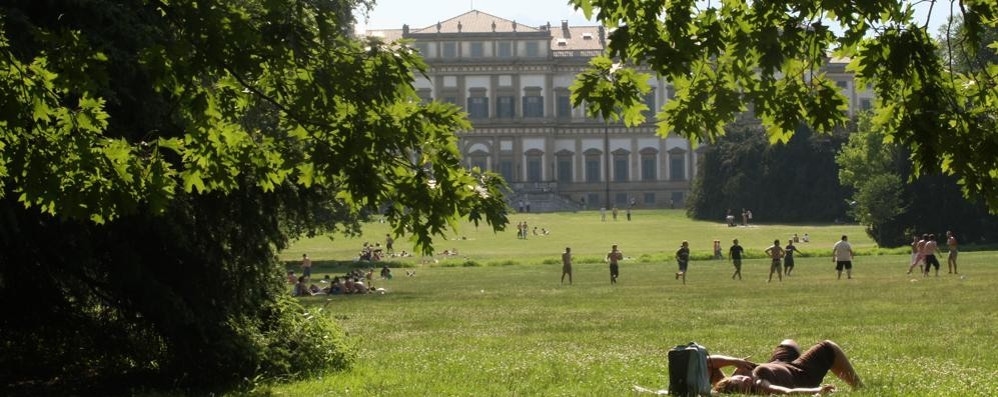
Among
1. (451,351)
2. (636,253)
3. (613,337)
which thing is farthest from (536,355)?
(636,253)

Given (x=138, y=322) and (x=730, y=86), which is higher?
(x=730, y=86)

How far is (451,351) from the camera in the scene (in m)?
15.6

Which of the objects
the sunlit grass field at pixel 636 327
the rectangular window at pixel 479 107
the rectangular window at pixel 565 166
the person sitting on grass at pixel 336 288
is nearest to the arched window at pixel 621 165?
the rectangular window at pixel 565 166

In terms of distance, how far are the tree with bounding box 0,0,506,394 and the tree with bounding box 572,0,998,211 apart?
146 centimetres

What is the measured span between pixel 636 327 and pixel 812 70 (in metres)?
9.66

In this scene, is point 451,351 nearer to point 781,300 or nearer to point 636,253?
point 781,300

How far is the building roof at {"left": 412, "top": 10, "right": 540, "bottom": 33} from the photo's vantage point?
113438 mm

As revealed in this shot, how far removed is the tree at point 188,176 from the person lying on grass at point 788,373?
208cm

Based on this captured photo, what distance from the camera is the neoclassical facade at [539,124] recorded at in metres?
112

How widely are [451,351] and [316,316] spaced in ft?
6.15

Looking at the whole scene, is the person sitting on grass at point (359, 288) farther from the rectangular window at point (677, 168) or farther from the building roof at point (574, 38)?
the building roof at point (574, 38)

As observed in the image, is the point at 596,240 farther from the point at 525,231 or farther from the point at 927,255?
the point at 927,255

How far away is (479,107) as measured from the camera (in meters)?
114

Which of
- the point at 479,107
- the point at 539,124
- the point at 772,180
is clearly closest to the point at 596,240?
the point at 772,180
